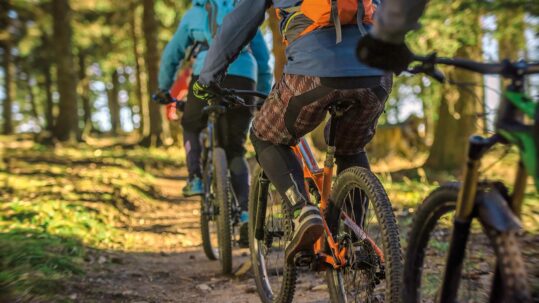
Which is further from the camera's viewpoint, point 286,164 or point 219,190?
point 219,190

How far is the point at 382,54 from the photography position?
1958 mm

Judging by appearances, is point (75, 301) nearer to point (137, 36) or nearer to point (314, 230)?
point (314, 230)

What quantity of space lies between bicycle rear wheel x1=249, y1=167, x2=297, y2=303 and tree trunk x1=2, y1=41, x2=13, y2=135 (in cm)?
2224

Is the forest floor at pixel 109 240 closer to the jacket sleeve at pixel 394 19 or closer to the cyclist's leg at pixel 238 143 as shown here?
the cyclist's leg at pixel 238 143

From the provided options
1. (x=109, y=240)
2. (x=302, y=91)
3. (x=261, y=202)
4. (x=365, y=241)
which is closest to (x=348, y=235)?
(x=365, y=241)

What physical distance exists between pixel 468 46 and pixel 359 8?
835 cm

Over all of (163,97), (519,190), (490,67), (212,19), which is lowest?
(519,190)

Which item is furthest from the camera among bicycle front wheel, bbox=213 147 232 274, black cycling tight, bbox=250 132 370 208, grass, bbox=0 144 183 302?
bicycle front wheel, bbox=213 147 232 274

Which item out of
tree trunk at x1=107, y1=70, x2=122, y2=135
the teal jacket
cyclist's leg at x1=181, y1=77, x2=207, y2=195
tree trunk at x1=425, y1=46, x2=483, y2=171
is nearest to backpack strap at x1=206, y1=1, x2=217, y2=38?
the teal jacket

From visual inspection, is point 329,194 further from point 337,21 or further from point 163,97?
point 163,97

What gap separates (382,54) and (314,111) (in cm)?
86

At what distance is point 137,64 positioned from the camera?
20.8 metres

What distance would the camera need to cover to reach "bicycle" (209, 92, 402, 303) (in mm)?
2412

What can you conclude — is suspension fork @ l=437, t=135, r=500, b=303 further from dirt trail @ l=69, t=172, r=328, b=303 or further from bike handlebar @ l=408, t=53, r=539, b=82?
dirt trail @ l=69, t=172, r=328, b=303
